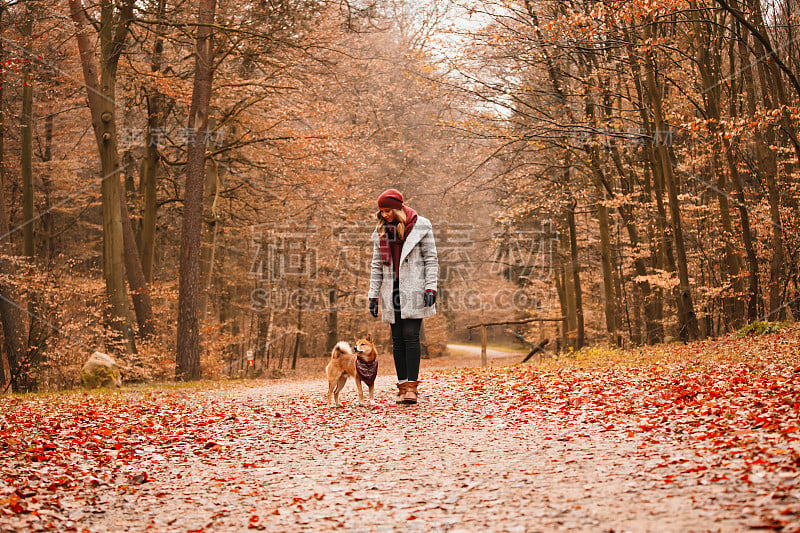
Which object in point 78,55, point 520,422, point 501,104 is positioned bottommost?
point 520,422

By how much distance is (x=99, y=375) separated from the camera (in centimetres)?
1253

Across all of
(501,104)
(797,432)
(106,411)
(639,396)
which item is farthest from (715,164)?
(106,411)

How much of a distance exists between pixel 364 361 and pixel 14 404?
5225 millimetres

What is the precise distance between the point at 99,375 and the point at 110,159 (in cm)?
510

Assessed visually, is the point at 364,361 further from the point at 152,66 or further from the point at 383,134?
the point at 383,134

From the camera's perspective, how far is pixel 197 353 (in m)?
14.6

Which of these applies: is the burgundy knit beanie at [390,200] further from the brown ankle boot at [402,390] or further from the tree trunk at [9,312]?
the tree trunk at [9,312]

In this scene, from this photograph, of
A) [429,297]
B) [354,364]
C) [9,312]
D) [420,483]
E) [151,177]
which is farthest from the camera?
[151,177]

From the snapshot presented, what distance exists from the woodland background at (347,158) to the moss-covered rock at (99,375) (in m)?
1.17

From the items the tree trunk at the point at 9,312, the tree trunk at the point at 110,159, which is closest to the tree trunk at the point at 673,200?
the tree trunk at the point at 110,159

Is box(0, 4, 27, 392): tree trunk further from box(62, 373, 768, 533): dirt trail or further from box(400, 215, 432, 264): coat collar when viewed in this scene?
box(400, 215, 432, 264): coat collar

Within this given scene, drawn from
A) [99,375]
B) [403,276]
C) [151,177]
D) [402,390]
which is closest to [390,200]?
[403,276]

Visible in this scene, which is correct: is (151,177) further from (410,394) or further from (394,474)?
(394,474)

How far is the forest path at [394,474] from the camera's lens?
3.33m
